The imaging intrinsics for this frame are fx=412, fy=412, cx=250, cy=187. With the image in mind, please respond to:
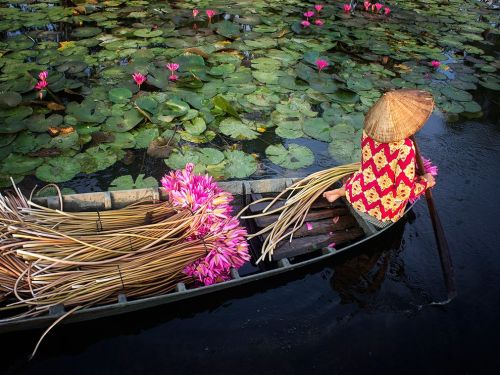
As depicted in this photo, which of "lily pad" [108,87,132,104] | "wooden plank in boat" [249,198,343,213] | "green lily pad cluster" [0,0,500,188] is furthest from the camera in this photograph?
"lily pad" [108,87,132,104]

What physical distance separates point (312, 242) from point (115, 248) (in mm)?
1483

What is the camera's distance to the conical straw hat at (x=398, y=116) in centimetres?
269

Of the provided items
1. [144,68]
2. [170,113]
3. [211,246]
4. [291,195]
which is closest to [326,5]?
[144,68]

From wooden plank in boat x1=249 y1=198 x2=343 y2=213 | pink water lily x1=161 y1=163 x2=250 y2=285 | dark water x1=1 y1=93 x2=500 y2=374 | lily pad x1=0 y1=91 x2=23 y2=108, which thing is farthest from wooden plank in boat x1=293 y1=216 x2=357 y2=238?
lily pad x1=0 y1=91 x2=23 y2=108

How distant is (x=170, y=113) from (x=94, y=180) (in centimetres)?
117

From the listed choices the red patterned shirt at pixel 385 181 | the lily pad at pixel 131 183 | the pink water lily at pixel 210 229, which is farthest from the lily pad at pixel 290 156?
the pink water lily at pixel 210 229

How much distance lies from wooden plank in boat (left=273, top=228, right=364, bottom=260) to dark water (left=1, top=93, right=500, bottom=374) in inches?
10.1

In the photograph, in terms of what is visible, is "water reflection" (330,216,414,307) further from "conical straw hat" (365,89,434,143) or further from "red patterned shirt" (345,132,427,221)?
"conical straw hat" (365,89,434,143)

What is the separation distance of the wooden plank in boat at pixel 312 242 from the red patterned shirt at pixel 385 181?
22 centimetres

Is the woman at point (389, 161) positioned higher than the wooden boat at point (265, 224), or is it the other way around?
the woman at point (389, 161)

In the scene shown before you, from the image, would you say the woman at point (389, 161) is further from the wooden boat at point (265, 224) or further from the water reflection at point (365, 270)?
the water reflection at point (365, 270)

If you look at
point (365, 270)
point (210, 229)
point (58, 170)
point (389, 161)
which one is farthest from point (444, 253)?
point (58, 170)

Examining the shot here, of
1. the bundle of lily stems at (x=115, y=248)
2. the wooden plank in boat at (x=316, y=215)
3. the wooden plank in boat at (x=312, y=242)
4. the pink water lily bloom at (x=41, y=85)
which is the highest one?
the pink water lily bloom at (x=41, y=85)

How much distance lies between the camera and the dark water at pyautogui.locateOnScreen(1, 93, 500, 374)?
275 cm
